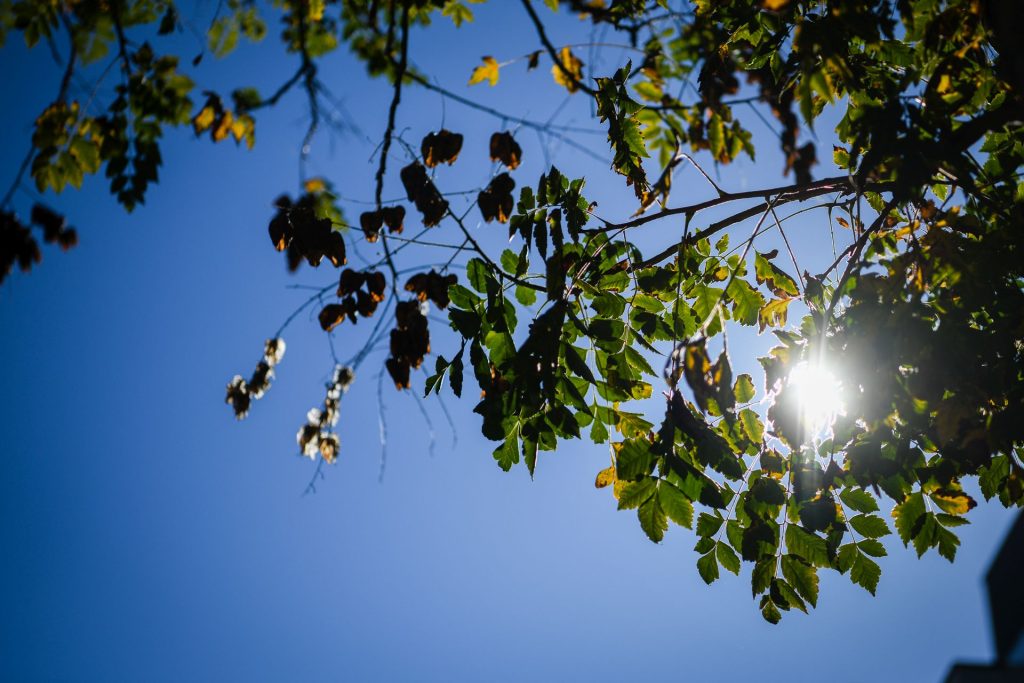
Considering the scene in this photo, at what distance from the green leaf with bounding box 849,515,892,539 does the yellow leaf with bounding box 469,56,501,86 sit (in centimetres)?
294

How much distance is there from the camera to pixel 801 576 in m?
2.18

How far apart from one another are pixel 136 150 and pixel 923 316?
4327 mm

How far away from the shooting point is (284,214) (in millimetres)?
2734

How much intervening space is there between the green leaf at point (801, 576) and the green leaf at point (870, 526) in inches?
11.2

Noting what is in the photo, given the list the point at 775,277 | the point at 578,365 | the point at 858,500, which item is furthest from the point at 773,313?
the point at 578,365

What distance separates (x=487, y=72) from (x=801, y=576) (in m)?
3.08

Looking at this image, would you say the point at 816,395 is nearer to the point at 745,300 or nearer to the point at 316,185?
the point at 745,300

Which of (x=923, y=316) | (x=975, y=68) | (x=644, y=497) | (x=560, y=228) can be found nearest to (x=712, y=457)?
(x=644, y=497)

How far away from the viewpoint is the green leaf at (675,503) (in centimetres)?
214

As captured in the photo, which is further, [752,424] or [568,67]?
[568,67]

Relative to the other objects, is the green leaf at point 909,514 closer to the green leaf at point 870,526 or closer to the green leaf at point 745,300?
the green leaf at point 870,526

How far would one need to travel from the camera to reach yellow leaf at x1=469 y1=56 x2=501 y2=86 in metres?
3.34

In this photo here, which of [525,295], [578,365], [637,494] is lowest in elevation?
[637,494]

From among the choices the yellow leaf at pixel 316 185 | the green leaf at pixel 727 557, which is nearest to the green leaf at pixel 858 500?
the green leaf at pixel 727 557
